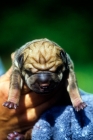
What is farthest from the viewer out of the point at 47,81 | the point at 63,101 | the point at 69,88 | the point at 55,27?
the point at 55,27

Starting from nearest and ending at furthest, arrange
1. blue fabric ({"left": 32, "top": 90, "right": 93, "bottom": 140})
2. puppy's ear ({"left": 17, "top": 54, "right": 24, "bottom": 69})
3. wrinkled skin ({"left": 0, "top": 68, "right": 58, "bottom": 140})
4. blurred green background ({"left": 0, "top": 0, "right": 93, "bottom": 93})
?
blue fabric ({"left": 32, "top": 90, "right": 93, "bottom": 140}) → puppy's ear ({"left": 17, "top": 54, "right": 24, "bottom": 69}) → wrinkled skin ({"left": 0, "top": 68, "right": 58, "bottom": 140}) → blurred green background ({"left": 0, "top": 0, "right": 93, "bottom": 93})

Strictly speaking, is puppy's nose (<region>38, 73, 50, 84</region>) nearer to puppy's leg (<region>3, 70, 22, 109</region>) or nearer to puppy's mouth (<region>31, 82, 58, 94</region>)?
puppy's mouth (<region>31, 82, 58, 94</region>)

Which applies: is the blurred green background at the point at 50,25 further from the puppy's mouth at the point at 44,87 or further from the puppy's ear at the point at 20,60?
the puppy's mouth at the point at 44,87

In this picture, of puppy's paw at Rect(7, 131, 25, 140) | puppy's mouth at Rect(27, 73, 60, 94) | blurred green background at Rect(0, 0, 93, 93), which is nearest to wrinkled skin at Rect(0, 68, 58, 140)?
puppy's paw at Rect(7, 131, 25, 140)

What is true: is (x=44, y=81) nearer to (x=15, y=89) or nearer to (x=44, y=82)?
(x=44, y=82)

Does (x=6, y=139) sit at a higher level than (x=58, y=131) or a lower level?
lower

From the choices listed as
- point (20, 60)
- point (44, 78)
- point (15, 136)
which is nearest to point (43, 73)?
point (44, 78)

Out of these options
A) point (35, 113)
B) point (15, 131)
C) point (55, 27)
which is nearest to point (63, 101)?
point (35, 113)

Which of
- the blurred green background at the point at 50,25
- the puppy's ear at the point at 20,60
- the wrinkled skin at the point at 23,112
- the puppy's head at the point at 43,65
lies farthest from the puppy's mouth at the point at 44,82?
the blurred green background at the point at 50,25

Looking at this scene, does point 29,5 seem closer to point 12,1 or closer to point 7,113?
point 12,1
